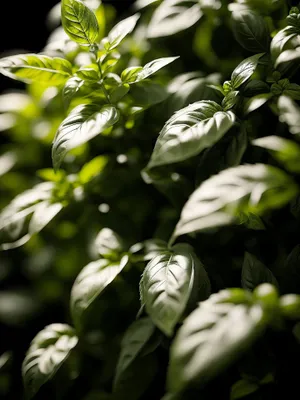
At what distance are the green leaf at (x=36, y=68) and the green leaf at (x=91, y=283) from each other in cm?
32

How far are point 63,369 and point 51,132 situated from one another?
0.51 m

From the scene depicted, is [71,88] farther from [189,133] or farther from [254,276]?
[254,276]

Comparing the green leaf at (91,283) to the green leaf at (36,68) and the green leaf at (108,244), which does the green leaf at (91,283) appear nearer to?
the green leaf at (108,244)

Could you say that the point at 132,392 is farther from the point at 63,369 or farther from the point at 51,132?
the point at 51,132

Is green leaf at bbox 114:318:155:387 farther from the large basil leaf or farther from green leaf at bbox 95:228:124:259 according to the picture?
the large basil leaf

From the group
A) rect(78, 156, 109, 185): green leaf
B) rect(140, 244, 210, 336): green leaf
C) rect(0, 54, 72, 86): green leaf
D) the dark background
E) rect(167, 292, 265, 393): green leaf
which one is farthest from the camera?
the dark background

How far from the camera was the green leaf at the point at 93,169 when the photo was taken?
34.5 inches

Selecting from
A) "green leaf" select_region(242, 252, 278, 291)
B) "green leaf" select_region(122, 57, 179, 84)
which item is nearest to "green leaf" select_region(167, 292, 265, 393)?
"green leaf" select_region(242, 252, 278, 291)

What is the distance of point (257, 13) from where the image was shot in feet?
2.67

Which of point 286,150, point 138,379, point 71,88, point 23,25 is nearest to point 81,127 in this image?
point 71,88

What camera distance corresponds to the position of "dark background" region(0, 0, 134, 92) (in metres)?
1.52

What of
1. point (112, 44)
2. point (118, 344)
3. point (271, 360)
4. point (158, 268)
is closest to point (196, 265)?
point (158, 268)

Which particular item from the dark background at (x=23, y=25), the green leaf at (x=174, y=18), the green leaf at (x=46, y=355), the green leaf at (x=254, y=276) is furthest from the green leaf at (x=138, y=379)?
the dark background at (x=23, y=25)

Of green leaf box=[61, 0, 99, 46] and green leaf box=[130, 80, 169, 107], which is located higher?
green leaf box=[61, 0, 99, 46]
